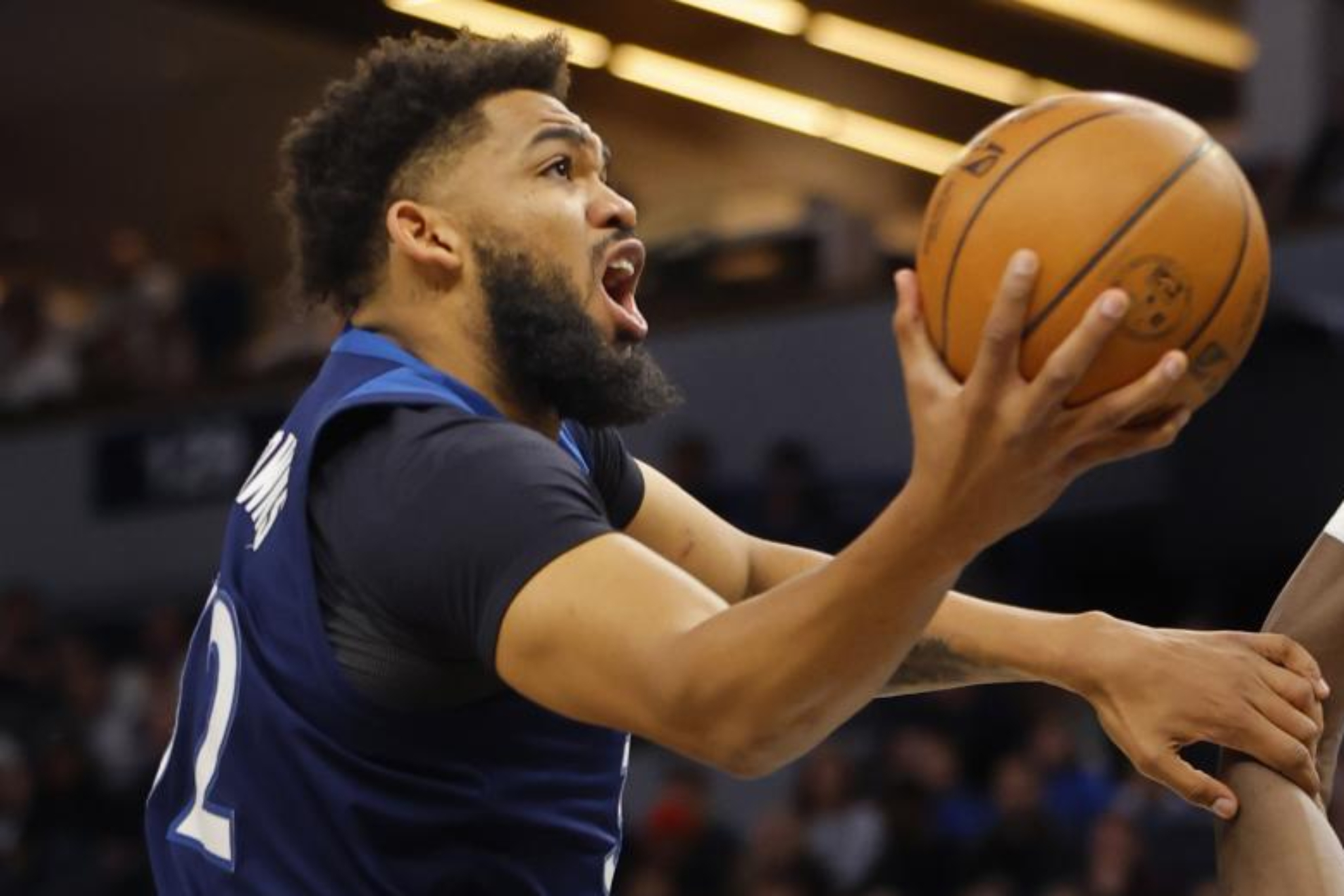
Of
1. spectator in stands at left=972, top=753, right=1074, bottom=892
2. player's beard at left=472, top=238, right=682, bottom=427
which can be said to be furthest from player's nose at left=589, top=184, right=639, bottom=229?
spectator in stands at left=972, top=753, right=1074, bottom=892

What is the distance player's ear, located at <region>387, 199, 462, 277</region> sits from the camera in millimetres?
3383

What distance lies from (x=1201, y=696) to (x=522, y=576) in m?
1.15

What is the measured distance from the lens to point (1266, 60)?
12.6 meters

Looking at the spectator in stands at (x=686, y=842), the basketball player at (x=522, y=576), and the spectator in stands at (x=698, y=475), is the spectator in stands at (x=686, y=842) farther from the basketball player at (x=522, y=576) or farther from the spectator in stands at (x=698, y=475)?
the basketball player at (x=522, y=576)

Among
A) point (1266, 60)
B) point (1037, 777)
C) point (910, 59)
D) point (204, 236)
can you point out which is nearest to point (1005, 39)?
point (910, 59)

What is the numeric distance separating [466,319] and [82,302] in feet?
52.7

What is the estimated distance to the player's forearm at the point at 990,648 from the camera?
11.6ft

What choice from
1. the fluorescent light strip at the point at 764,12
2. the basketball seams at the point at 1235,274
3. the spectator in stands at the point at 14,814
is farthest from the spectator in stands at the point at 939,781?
the basketball seams at the point at 1235,274

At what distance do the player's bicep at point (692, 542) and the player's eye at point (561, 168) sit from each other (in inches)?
24.5

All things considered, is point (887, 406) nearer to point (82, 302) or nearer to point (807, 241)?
point (807, 241)

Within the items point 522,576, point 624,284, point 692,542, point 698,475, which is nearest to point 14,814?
point 698,475

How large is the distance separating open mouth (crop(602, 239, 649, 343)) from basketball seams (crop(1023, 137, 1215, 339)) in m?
0.89

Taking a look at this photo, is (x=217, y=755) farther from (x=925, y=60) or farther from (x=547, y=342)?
(x=925, y=60)

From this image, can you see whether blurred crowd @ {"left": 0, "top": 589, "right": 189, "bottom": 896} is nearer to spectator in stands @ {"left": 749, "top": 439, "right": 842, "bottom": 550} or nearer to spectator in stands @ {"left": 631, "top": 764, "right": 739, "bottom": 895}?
spectator in stands @ {"left": 631, "top": 764, "right": 739, "bottom": 895}
